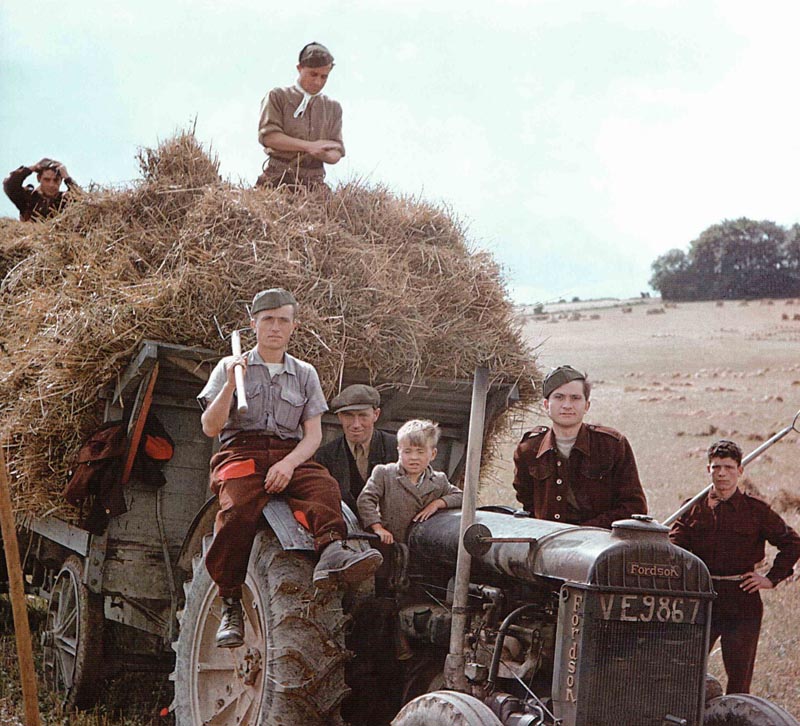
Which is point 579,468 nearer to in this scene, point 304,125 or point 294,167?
point 294,167

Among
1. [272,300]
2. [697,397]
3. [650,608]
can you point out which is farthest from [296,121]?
[697,397]

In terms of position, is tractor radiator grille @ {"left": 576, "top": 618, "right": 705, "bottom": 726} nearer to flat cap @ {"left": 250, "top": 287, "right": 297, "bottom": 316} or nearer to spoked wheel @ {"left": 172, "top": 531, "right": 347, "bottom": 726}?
spoked wheel @ {"left": 172, "top": 531, "right": 347, "bottom": 726}

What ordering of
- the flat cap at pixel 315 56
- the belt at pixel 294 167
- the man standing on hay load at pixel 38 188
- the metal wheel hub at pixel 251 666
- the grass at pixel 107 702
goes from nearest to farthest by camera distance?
the metal wheel hub at pixel 251 666 → the grass at pixel 107 702 → the belt at pixel 294 167 → the flat cap at pixel 315 56 → the man standing on hay load at pixel 38 188

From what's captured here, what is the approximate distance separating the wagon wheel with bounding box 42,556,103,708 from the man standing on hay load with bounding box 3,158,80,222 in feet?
10.7

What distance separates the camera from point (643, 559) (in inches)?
150

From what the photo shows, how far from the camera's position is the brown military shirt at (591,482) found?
16.1 feet

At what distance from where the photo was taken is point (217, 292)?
5.48m

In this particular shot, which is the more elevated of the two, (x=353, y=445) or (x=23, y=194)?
(x=23, y=194)

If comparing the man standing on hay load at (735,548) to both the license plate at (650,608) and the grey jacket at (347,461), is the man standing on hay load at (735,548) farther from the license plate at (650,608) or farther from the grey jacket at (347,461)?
the grey jacket at (347,461)

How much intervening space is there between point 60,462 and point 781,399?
23.4 ft

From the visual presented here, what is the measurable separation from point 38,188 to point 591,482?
19.4 ft

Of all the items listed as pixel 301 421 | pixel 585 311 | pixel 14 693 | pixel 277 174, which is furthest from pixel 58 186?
pixel 585 311

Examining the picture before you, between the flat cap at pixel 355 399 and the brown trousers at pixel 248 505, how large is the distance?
779 millimetres

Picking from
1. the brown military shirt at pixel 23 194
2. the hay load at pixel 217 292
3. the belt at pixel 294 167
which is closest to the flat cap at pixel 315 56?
the belt at pixel 294 167
